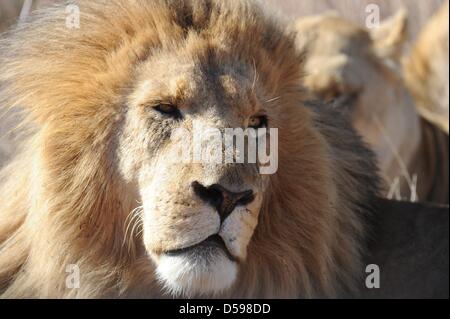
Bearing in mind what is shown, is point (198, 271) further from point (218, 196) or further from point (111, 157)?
point (111, 157)

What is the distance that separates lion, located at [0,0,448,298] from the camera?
3.48 meters

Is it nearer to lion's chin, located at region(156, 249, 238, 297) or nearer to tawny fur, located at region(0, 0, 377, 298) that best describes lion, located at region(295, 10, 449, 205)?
tawny fur, located at region(0, 0, 377, 298)

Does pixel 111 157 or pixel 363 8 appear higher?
pixel 363 8

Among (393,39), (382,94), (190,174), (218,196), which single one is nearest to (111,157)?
(190,174)

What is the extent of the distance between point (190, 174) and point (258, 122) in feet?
1.48

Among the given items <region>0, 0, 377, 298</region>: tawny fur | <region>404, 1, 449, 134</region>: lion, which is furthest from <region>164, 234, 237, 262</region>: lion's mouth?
<region>404, 1, 449, 134</region>: lion

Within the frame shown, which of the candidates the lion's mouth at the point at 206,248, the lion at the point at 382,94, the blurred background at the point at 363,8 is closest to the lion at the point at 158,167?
the lion's mouth at the point at 206,248

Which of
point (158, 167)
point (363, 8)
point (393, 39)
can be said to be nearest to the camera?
point (158, 167)

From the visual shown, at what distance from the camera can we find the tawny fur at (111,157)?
12.3 ft

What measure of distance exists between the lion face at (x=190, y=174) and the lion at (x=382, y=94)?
405 centimetres

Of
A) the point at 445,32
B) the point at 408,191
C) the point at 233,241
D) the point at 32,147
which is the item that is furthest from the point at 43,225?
the point at 445,32

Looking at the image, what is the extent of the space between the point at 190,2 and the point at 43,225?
1.01 metres

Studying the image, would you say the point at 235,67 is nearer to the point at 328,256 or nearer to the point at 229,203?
the point at 229,203

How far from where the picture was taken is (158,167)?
139 inches
